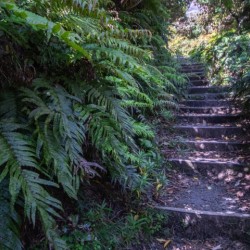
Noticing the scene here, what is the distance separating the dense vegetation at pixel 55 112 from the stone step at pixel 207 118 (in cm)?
276

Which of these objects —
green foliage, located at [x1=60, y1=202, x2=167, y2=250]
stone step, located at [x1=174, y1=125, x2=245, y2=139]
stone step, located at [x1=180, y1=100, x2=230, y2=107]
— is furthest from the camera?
stone step, located at [x1=180, y1=100, x2=230, y2=107]

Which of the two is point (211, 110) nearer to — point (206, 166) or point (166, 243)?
point (206, 166)

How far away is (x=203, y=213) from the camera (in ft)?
9.47

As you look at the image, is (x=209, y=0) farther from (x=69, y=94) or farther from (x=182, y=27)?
(x=69, y=94)

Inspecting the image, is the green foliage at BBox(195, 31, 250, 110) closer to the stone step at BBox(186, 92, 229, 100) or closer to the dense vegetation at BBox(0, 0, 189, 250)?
the stone step at BBox(186, 92, 229, 100)

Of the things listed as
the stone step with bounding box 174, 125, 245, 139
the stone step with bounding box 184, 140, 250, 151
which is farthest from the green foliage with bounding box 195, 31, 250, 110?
the stone step with bounding box 184, 140, 250, 151

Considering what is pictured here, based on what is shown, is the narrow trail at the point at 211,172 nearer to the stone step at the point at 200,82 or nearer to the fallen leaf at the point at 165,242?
the fallen leaf at the point at 165,242

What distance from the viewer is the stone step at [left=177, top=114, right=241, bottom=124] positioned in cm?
530

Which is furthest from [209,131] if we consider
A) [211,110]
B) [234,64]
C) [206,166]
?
[234,64]

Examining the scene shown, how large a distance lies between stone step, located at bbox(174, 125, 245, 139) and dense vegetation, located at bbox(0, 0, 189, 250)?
2.21 metres

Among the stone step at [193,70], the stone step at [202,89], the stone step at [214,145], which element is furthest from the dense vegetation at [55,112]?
the stone step at [193,70]

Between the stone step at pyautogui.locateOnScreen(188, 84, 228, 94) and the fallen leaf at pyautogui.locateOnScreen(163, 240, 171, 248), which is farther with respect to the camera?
the stone step at pyautogui.locateOnScreen(188, 84, 228, 94)

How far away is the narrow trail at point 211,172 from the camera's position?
9.32ft

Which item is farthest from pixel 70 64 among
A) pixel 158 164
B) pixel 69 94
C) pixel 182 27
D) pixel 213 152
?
pixel 182 27
